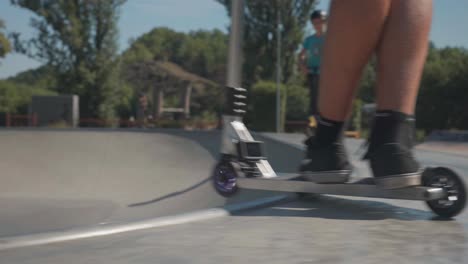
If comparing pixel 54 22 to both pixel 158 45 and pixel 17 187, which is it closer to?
pixel 17 187

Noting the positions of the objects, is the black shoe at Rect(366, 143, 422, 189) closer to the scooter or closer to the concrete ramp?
the scooter

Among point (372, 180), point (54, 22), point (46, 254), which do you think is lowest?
point (46, 254)

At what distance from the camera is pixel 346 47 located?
7.25ft

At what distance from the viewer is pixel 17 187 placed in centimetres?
564

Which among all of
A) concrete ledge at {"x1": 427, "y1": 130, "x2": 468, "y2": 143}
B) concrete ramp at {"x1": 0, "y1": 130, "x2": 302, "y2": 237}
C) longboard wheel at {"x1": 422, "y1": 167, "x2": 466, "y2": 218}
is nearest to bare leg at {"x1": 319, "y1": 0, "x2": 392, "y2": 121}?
longboard wheel at {"x1": 422, "y1": 167, "x2": 466, "y2": 218}

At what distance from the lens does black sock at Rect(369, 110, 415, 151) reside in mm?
2125

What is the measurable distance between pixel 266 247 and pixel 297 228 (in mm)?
319

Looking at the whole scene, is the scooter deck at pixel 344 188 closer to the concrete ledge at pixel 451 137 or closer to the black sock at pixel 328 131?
the black sock at pixel 328 131

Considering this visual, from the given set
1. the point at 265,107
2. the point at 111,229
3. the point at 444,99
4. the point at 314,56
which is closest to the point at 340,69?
the point at 111,229

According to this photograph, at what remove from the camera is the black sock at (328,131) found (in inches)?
93.7

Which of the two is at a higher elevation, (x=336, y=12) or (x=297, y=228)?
(x=336, y=12)

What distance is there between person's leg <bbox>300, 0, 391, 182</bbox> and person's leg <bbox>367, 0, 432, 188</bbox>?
8 cm

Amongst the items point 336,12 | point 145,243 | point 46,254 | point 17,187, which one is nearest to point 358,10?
point 336,12

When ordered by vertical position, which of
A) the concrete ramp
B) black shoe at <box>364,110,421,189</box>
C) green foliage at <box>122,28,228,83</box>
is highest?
green foliage at <box>122,28,228,83</box>
